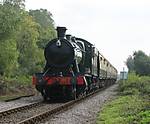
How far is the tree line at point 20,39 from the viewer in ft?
132

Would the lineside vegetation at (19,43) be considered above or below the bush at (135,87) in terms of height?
above

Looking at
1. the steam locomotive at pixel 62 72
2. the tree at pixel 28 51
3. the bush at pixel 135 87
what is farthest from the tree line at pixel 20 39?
the steam locomotive at pixel 62 72

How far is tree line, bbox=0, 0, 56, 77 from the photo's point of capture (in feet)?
132

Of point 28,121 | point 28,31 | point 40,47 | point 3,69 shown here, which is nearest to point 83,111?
point 28,121

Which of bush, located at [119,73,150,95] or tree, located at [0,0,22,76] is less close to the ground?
tree, located at [0,0,22,76]

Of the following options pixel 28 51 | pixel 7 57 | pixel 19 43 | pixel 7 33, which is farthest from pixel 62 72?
pixel 28 51

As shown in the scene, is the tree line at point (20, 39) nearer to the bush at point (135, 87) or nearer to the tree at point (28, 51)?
the tree at point (28, 51)

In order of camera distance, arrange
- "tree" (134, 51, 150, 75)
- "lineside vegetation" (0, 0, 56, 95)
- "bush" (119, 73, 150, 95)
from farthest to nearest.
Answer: "tree" (134, 51, 150, 75) < "lineside vegetation" (0, 0, 56, 95) < "bush" (119, 73, 150, 95)

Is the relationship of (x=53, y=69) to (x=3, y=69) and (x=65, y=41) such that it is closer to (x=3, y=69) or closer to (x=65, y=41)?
(x=65, y=41)

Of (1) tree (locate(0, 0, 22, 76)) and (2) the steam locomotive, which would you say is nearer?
(2) the steam locomotive

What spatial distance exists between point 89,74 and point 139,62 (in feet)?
205

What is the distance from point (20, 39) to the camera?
6366 centimetres

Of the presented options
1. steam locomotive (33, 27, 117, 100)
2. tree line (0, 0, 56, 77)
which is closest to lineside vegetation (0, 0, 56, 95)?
tree line (0, 0, 56, 77)

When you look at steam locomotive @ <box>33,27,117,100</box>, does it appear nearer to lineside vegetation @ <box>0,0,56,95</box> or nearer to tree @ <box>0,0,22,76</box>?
lineside vegetation @ <box>0,0,56,95</box>
